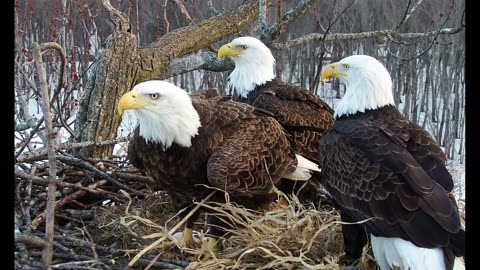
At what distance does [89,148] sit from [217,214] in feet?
5.57

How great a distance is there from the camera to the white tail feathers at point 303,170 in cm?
377

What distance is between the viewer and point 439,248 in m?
2.71

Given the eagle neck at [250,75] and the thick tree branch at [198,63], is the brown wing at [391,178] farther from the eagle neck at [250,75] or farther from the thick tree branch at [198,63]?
the thick tree branch at [198,63]

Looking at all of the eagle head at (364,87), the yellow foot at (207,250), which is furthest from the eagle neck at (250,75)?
the yellow foot at (207,250)

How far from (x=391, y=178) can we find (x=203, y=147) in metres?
1.11

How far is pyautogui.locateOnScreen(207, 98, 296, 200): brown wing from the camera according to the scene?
10.6 feet

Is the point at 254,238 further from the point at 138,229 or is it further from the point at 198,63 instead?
the point at 198,63

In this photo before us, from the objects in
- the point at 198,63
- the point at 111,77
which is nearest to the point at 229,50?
the point at 198,63

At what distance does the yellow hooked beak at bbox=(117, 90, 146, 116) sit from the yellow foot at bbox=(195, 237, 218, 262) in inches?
33.2

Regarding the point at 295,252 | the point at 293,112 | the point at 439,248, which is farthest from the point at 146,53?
the point at 439,248

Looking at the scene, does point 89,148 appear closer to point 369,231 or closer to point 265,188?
point 265,188

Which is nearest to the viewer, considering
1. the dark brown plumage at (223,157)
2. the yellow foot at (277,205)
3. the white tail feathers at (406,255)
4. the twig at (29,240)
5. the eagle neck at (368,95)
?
the twig at (29,240)

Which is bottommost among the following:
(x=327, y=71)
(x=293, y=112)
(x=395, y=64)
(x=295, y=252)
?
(x=295, y=252)

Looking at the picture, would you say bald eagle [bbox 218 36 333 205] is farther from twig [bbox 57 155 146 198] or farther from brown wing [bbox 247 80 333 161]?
twig [bbox 57 155 146 198]
